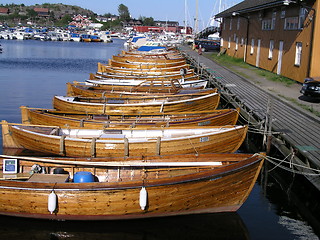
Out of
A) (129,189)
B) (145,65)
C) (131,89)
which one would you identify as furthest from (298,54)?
(129,189)

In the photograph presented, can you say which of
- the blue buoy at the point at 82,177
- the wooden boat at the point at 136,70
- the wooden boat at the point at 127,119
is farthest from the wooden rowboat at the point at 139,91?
the blue buoy at the point at 82,177

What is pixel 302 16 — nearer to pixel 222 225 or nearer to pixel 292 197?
pixel 292 197

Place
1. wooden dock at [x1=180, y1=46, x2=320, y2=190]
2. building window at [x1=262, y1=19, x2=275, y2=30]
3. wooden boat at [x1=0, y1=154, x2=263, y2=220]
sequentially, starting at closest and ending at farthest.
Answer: wooden boat at [x1=0, y1=154, x2=263, y2=220], wooden dock at [x1=180, y1=46, x2=320, y2=190], building window at [x1=262, y1=19, x2=275, y2=30]

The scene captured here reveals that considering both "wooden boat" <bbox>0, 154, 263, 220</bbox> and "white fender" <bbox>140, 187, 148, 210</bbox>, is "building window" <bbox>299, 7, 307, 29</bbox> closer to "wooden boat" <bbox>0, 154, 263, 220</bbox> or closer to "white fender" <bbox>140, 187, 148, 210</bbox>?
"wooden boat" <bbox>0, 154, 263, 220</bbox>

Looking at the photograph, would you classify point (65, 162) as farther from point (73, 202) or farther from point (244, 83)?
point (244, 83)

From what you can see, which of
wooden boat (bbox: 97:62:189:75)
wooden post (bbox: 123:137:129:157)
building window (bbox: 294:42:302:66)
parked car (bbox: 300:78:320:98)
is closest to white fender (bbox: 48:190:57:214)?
wooden post (bbox: 123:137:129:157)

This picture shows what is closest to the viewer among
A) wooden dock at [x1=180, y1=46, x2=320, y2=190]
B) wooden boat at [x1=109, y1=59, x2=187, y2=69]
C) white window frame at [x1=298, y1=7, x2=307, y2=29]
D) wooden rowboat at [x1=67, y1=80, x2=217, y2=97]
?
wooden dock at [x1=180, y1=46, x2=320, y2=190]

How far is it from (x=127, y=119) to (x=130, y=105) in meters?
2.24

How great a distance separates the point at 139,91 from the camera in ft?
75.0

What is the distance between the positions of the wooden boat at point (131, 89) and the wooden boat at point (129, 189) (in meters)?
9.17

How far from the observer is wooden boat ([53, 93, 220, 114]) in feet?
61.2

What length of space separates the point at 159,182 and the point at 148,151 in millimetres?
3476

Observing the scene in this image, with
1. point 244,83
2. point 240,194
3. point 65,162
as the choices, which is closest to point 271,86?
point 244,83

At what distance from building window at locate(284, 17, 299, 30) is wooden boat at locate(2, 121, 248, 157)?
1458 centimetres
